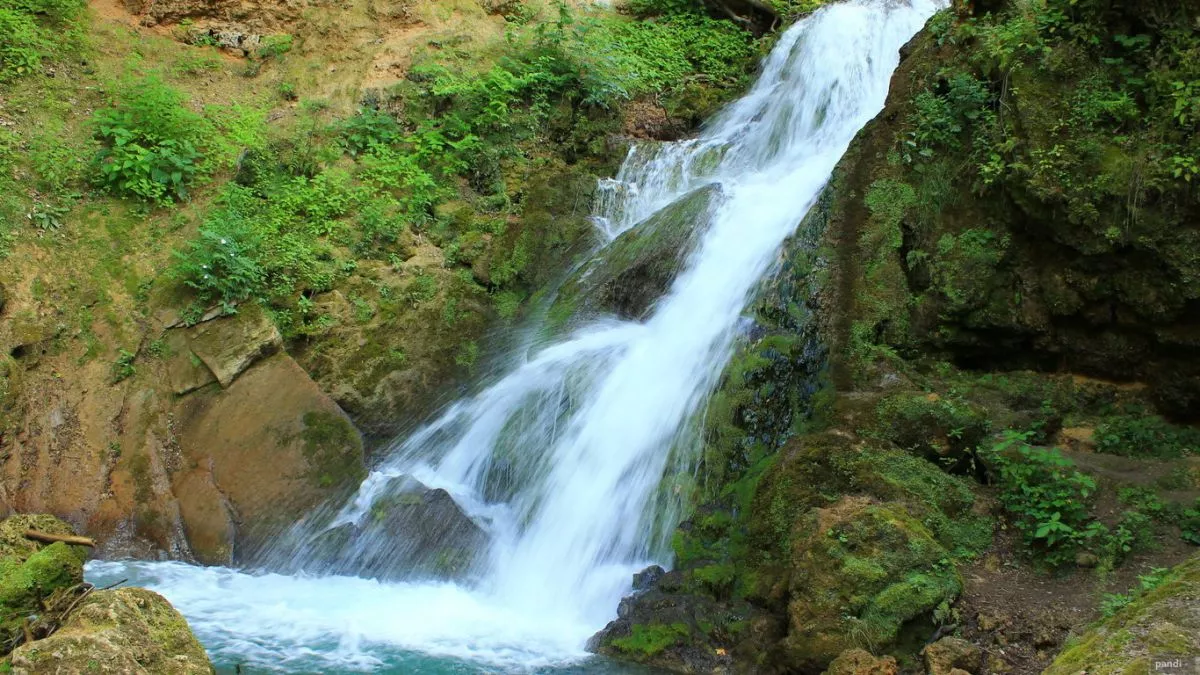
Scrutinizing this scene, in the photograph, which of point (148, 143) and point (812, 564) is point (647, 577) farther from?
point (148, 143)

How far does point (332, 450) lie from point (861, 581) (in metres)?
5.71

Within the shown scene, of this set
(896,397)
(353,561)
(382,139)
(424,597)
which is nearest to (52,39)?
(382,139)

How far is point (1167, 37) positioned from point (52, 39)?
13.0 metres

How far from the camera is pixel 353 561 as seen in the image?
7.63 metres

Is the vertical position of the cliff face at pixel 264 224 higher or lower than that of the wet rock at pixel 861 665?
higher

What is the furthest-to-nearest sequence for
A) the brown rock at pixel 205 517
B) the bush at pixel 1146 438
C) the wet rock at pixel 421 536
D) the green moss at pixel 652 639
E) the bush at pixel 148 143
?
the bush at pixel 148 143 → the brown rock at pixel 205 517 → the wet rock at pixel 421 536 → the bush at pixel 1146 438 → the green moss at pixel 652 639

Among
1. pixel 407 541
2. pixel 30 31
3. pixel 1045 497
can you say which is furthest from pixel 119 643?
pixel 30 31

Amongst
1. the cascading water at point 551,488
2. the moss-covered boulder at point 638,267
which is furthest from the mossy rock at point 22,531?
the moss-covered boulder at point 638,267

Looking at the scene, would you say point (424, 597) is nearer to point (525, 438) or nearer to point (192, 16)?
point (525, 438)

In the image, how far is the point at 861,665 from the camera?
15.2 ft

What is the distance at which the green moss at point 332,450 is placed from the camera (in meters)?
8.37

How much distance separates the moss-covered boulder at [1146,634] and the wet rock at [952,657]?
103 cm

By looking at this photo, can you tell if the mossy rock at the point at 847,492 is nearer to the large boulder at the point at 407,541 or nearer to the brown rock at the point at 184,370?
the large boulder at the point at 407,541

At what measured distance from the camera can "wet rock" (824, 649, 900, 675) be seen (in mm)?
4609
